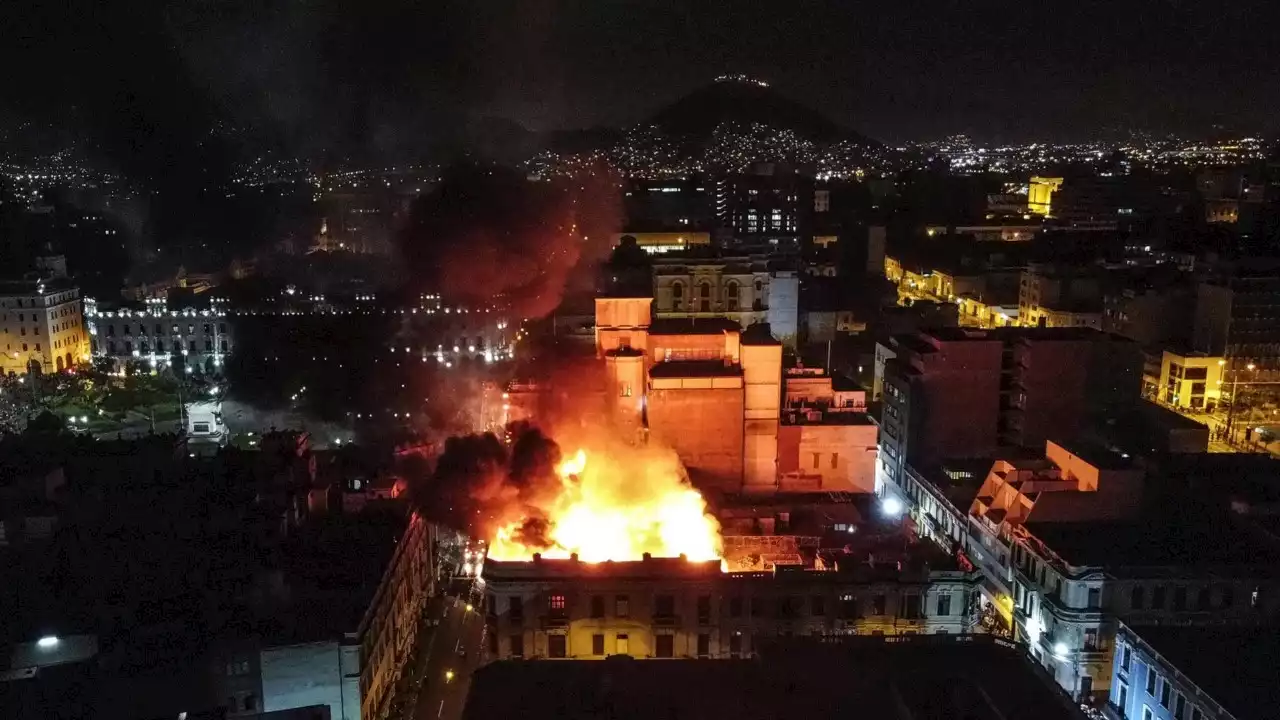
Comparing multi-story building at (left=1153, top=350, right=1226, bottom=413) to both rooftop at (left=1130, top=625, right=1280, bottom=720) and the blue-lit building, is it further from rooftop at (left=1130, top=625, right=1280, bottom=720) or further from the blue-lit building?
rooftop at (left=1130, top=625, right=1280, bottom=720)

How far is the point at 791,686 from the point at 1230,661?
35.7 ft

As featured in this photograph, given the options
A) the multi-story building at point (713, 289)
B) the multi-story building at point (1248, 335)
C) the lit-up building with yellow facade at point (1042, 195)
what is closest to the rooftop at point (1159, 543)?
the multi-story building at point (713, 289)

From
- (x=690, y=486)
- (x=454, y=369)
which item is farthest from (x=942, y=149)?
(x=690, y=486)

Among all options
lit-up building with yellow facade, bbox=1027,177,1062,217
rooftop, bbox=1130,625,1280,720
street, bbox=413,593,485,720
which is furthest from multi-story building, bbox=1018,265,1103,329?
lit-up building with yellow facade, bbox=1027,177,1062,217

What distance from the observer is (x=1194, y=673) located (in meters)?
17.0

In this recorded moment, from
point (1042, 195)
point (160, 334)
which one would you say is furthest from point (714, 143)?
point (160, 334)

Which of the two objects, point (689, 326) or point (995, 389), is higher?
point (689, 326)

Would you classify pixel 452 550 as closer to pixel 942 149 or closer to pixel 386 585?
pixel 386 585

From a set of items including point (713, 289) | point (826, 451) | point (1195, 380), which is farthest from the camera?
point (1195, 380)

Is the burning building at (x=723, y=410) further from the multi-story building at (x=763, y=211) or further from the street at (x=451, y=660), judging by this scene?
the multi-story building at (x=763, y=211)

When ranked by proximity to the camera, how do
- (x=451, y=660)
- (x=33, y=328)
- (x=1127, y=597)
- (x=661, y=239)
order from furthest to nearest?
(x=661, y=239)
(x=33, y=328)
(x=451, y=660)
(x=1127, y=597)

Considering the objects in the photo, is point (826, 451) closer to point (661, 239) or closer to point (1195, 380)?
point (1195, 380)

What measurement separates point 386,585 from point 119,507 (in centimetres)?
983

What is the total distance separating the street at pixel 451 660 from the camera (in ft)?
70.0
